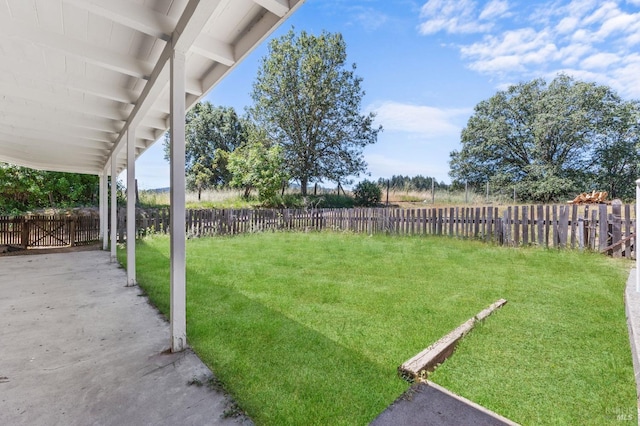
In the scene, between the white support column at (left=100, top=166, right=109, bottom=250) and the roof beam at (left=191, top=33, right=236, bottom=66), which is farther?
the white support column at (left=100, top=166, right=109, bottom=250)

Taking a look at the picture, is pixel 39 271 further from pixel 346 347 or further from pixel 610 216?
pixel 610 216

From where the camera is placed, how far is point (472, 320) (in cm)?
253

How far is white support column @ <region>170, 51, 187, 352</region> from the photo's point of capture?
7.27 feet

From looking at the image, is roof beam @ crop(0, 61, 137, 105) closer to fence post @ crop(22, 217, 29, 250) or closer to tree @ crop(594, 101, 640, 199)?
fence post @ crop(22, 217, 29, 250)

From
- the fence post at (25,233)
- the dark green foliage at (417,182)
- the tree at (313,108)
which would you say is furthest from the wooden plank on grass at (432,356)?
the dark green foliage at (417,182)

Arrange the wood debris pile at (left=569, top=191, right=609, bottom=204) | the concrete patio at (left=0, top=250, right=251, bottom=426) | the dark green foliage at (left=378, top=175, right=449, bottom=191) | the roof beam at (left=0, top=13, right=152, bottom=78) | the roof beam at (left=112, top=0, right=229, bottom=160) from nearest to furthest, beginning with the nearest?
the concrete patio at (left=0, top=250, right=251, bottom=426)
the roof beam at (left=112, top=0, right=229, bottom=160)
the roof beam at (left=0, top=13, right=152, bottom=78)
the wood debris pile at (left=569, top=191, right=609, bottom=204)
the dark green foliage at (left=378, top=175, right=449, bottom=191)

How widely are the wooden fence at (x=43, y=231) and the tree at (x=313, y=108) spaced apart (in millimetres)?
12980

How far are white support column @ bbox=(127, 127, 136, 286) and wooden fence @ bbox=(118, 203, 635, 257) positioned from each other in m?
5.20

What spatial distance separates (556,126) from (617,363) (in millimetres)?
24713

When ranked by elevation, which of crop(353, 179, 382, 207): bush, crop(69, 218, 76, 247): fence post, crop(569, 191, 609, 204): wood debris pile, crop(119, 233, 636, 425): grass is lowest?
crop(119, 233, 636, 425): grass

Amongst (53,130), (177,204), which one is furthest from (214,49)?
(53,130)

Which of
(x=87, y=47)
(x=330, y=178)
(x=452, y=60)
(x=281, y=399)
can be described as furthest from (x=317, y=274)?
(x=330, y=178)

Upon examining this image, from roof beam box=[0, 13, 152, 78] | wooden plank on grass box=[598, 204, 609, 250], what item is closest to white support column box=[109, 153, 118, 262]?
roof beam box=[0, 13, 152, 78]

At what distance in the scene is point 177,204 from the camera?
2.23 meters
